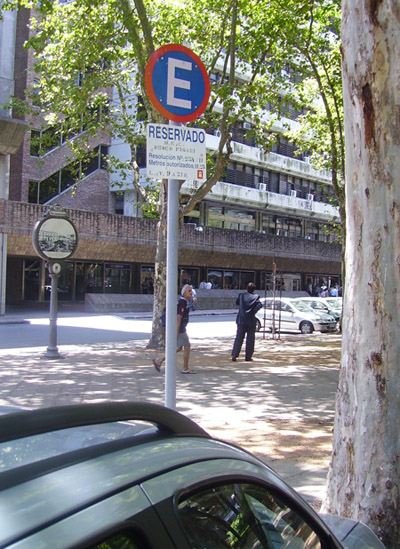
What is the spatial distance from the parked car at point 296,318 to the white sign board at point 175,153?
20046mm

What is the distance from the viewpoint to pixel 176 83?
4.32 metres

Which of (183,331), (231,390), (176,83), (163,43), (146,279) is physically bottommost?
(231,390)

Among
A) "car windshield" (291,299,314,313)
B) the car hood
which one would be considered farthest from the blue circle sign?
"car windshield" (291,299,314,313)

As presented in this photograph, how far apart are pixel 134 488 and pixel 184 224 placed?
3781 cm

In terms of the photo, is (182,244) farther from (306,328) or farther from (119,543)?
(119,543)

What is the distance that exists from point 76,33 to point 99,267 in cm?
2207

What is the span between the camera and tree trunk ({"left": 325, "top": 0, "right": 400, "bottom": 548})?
354 cm

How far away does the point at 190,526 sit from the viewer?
142 centimetres

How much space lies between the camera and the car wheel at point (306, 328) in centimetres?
2444

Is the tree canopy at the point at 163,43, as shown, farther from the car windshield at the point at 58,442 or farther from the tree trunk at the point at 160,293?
the car windshield at the point at 58,442

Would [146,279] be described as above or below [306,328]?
above

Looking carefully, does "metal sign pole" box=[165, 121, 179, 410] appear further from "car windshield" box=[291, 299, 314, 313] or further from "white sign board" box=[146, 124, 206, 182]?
"car windshield" box=[291, 299, 314, 313]

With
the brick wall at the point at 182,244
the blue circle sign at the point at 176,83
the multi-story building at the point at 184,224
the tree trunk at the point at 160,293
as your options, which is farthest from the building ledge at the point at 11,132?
the blue circle sign at the point at 176,83

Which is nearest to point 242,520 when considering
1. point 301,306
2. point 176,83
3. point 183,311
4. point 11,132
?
point 176,83
